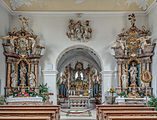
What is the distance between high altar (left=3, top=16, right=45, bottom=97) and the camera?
41.6 ft

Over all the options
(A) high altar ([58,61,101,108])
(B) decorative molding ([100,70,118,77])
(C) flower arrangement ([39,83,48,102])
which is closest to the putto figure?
(B) decorative molding ([100,70,118,77])

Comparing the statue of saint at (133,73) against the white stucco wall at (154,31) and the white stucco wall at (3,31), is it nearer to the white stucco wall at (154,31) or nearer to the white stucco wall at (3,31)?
the white stucco wall at (154,31)

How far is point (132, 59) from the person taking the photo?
13.2 metres

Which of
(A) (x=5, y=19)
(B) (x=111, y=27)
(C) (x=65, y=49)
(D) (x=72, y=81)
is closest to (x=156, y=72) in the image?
(B) (x=111, y=27)

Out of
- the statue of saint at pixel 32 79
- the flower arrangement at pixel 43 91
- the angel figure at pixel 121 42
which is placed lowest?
the flower arrangement at pixel 43 91

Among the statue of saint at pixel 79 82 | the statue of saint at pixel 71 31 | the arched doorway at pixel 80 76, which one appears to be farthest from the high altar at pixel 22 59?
the statue of saint at pixel 79 82

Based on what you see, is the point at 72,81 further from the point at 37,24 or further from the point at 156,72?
the point at 156,72

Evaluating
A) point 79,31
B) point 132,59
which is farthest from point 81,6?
point 132,59

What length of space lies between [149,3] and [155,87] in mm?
4568

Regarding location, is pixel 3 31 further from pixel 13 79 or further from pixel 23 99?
pixel 23 99

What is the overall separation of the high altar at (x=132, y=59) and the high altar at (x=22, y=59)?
4.43m

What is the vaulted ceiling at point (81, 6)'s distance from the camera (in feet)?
45.2

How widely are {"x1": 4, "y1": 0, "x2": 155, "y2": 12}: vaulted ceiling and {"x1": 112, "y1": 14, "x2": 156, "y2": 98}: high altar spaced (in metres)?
1.00

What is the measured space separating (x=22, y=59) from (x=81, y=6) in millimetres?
4548
